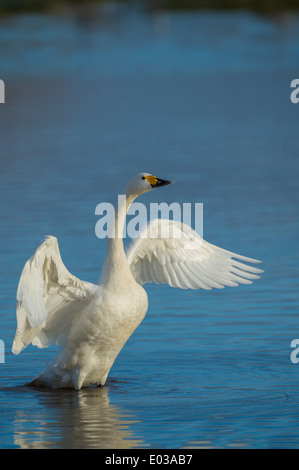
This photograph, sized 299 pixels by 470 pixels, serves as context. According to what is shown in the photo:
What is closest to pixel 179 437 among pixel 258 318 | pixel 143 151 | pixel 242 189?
pixel 258 318

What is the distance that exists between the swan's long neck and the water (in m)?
1.00

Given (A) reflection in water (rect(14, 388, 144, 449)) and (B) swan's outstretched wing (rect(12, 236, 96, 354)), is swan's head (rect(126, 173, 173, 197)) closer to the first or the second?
(B) swan's outstretched wing (rect(12, 236, 96, 354))

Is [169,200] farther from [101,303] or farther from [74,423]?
[74,423]

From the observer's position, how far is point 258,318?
12.1 meters

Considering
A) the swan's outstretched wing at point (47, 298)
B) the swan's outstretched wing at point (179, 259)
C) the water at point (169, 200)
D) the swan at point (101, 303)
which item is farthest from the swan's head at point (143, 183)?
the water at point (169, 200)

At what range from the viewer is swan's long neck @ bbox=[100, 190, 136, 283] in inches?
415

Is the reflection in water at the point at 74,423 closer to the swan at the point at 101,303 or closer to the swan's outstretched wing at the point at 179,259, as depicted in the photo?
the swan at the point at 101,303

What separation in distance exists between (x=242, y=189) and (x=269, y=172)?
1.82m

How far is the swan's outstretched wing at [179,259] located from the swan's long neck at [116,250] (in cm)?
47

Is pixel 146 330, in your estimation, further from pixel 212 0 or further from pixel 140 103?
pixel 212 0

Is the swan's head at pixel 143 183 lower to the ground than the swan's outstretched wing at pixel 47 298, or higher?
higher

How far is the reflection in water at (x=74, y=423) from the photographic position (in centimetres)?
894

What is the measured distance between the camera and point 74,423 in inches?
376

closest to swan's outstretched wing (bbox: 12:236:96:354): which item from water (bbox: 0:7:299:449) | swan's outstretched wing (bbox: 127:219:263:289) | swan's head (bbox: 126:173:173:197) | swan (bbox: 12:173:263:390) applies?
swan (bbox: 12:173:263:390)
